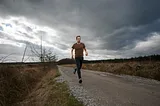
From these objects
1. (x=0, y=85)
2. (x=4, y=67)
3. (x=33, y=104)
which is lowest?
(x=33, y=104)

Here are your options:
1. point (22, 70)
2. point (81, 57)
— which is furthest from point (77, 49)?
point (22, 70)

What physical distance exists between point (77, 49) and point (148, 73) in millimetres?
8230

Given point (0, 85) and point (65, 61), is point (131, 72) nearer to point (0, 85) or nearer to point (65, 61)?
point (0, 85)

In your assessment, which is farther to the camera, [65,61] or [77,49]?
[65,61]

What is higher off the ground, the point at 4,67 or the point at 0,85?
the point at 4,67

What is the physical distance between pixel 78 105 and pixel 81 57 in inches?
180

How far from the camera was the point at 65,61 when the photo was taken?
17600cm

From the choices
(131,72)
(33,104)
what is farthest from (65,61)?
(33,104)

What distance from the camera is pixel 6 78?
7871 millimetres

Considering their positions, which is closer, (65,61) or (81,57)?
(81,57)

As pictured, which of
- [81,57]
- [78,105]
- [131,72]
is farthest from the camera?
[131,72]

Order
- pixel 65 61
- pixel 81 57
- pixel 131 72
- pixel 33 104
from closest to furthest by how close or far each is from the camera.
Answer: pixel 33 104 → pixel 81 57 → pixel 131 72 → pixel 65 61

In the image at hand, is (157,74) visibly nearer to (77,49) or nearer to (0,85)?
(77,49)

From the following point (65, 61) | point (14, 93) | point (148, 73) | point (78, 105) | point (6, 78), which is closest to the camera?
point (78, 105)
